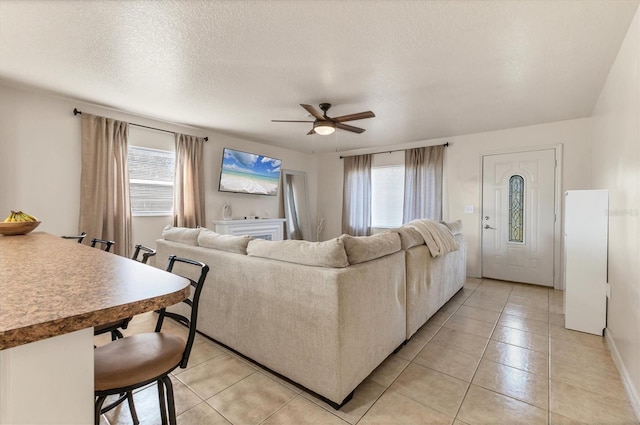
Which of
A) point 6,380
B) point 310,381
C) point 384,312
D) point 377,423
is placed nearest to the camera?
point 6,380

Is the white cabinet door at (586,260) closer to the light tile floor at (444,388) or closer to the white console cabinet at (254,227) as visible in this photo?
the light tile floor at (444,388)

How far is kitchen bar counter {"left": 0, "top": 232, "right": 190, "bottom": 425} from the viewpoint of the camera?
0.55m

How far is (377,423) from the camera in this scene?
5.06 ft

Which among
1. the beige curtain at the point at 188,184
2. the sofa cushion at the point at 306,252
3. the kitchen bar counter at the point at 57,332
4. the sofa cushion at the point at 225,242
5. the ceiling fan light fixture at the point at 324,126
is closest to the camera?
the kitchen bar counter at the point at 57,332

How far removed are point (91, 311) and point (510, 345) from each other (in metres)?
2.88

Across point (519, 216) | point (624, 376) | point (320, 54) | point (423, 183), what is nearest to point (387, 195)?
point (423, 183)

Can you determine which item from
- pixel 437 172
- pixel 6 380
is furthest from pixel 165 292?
pixel 437 172

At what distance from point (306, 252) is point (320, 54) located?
1628 millimetres

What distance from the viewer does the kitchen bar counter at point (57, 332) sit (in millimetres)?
547

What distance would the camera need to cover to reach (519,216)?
4.38 metres

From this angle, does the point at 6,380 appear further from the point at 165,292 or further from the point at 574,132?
the point at 574,132

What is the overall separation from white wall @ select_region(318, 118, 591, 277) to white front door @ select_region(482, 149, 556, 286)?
122 millimetres

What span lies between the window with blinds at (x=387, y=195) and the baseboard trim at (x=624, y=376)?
3448 mm

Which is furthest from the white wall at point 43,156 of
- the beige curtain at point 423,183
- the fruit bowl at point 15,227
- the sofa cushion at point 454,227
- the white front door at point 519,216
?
the white front door at point 519,216
